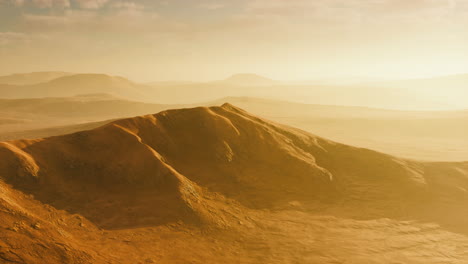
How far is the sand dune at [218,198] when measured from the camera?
38.6 feet

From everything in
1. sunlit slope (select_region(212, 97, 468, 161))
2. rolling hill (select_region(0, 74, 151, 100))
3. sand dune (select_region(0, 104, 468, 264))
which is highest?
rolling hill (select_region(0, 74, 151, 100))

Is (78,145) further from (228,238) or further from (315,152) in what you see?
(315,152)

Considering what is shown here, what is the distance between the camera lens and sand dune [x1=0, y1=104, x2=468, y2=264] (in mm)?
11766

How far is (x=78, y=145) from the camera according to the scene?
1736cm

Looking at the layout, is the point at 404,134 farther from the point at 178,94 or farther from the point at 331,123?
the point at 178,94

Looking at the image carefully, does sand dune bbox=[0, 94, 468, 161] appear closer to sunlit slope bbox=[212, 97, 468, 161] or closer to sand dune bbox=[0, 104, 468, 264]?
sunlit slope bbox=[212, 97, 468, 161]

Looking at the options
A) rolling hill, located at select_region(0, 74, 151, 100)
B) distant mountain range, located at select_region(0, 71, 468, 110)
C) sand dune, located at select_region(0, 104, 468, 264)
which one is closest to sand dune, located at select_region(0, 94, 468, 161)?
sand dune, located at select_region(0, 104, 468, 264)

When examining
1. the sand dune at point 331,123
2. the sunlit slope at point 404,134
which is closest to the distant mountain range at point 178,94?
the sand dune at point 331,123

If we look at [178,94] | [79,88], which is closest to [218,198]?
[178,94]

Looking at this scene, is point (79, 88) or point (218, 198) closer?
point (218, 198)

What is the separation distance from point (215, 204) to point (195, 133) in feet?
20.5

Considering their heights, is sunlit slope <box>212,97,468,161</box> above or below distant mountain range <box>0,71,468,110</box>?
below

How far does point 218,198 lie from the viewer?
1598cm

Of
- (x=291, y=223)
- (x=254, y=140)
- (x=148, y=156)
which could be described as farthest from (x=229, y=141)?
(x=291, y=223)
